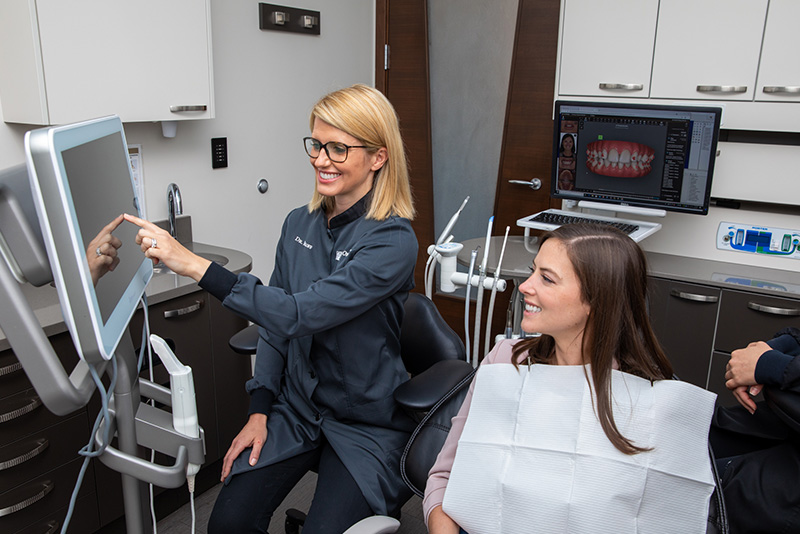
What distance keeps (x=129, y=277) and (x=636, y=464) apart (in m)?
0.94

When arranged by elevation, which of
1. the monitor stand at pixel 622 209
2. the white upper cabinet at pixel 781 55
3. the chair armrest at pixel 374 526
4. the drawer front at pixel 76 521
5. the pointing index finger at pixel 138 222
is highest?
the white upper cabinet at pixel 781 55

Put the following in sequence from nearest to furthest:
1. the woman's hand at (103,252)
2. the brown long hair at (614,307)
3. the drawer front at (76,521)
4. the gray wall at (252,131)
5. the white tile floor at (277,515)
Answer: the woman's hand at (103,252) → the brown long hair at (614,307) → the drawer front at (76,521) → the white tile floor at (277,515) → the gray wall at (252,131)

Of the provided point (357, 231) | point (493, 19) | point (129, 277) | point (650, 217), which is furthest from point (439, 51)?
point (129, 277)

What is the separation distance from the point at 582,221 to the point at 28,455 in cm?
214

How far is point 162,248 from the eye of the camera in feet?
3.88

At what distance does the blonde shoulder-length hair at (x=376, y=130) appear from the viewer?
1516 millimetres

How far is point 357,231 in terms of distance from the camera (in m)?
1.57

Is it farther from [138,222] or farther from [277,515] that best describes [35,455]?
[138,222]

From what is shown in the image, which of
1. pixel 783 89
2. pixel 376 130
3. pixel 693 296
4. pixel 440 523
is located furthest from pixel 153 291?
pixel 783 89

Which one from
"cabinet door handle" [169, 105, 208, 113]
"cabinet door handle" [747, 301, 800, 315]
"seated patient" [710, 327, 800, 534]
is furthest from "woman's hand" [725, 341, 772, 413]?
"cabinet door handle" [169, 105, 208, 113]

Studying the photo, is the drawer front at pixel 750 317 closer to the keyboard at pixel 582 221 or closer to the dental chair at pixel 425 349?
the keyboard at pixel 582 221

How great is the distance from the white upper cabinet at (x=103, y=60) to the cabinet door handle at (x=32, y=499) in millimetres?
1028

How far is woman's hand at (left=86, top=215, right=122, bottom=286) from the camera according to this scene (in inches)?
38.7

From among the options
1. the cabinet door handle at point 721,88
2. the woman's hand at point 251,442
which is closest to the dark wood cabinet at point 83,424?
the woman's hand at point 251,442
